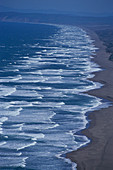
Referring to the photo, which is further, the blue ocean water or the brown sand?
the blue ocean water

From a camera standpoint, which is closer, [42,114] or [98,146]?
[98,146]

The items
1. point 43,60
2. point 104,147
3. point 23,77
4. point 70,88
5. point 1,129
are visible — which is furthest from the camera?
point 43,60

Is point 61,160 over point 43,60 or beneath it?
beneath

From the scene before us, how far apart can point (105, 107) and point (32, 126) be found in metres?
6.06

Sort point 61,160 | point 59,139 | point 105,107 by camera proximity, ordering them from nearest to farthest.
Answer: point 61,160, point 59,139, point 105,107

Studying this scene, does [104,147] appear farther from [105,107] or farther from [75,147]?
[105,107]

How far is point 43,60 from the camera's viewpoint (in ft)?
186

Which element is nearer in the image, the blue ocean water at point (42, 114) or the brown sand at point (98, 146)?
the brown sand at point (98, 146)

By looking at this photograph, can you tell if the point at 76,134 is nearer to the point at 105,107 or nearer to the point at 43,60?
the point at 105,107

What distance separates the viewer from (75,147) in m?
20.5

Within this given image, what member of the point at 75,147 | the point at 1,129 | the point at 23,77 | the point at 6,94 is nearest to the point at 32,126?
the point at 1,129

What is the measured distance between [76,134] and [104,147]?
2.62 meters

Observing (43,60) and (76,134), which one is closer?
(76,134)

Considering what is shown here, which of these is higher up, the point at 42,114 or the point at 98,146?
the point at 42,114
